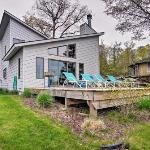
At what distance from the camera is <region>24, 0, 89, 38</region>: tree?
33281 millimetres

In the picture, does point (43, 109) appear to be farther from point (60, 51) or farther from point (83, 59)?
point (83, 59)

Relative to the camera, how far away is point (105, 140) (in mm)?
5777

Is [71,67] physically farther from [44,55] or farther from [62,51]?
[44,55]

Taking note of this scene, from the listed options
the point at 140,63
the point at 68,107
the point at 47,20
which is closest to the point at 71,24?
the point at 47,20

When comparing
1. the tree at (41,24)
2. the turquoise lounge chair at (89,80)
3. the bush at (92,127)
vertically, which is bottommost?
the bush at (92,127)

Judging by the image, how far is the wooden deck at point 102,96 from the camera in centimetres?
781

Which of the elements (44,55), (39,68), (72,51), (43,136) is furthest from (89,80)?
(43,136)

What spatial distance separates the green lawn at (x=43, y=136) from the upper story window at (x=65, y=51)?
33.8 feet

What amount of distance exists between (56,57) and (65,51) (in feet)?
3.44

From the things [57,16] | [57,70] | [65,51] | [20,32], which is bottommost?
[57,70]

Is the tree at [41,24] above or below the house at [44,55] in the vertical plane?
above

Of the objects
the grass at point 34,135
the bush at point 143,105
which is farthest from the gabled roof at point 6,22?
the grass at point 34,135

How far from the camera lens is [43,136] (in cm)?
574

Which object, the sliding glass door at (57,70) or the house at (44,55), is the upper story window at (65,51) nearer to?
the house at (44,55)
